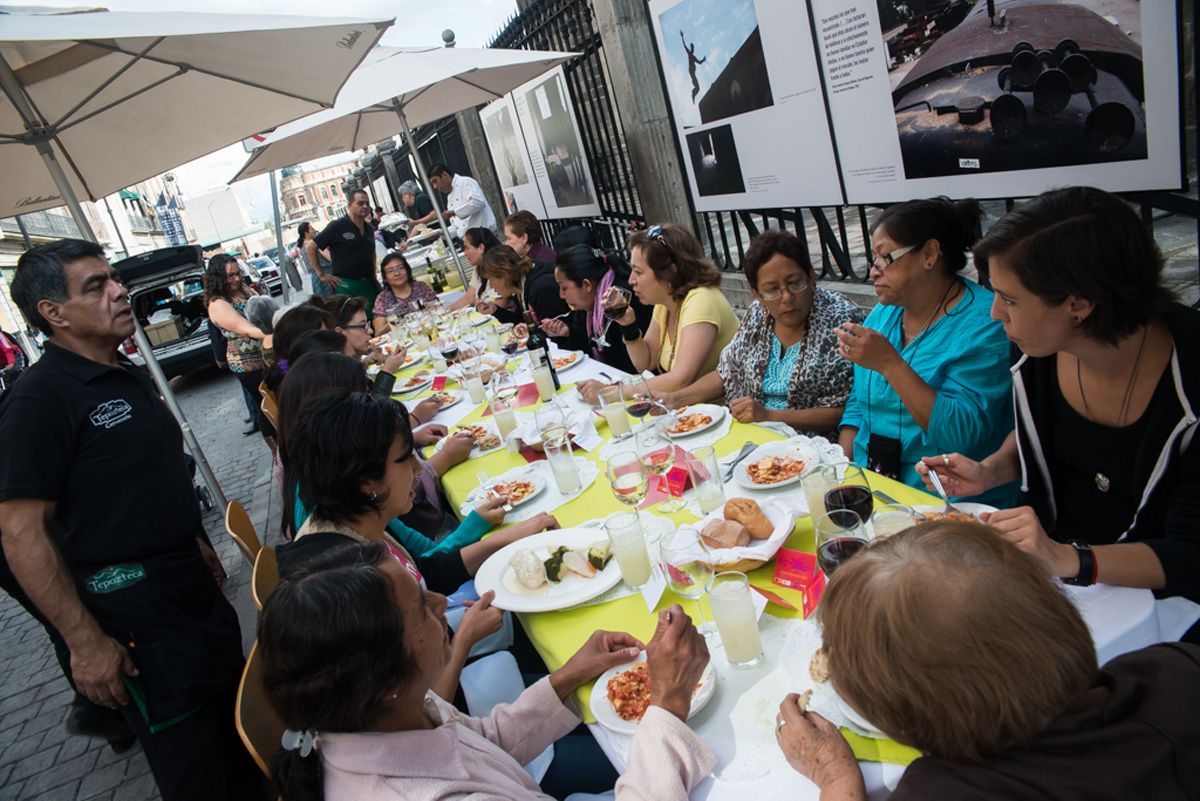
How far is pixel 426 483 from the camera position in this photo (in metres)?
3.37

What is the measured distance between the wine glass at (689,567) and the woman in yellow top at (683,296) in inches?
81.7

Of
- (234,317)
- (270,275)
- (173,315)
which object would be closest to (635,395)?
(234,317)

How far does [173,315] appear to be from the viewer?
12617 mm

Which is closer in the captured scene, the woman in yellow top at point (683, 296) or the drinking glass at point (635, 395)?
the drinking glass at point (635, 395)

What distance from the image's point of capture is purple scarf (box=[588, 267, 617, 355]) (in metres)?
5.01

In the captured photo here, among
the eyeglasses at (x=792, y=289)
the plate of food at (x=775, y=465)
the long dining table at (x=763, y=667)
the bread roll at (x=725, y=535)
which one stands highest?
the eyeglasses at (x=792, y=289)

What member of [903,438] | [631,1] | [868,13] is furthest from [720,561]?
[631,1]

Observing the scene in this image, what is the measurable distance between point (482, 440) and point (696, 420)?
1138mm

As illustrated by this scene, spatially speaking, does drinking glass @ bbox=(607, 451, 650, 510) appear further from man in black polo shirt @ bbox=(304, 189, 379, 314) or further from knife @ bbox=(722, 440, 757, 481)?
man in black polo shirt @ bbox=(304, 189, 379, 314)

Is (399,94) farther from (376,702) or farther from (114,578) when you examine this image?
(376,702)

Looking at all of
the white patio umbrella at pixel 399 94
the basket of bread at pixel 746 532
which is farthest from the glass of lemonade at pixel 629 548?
the white patio umbrella at pixel 399 94

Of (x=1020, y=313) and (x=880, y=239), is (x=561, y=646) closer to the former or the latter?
(x=1020, y=313)

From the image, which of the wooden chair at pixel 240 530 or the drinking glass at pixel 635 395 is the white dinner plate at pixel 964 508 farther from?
the wooden chair at pixel 240 530

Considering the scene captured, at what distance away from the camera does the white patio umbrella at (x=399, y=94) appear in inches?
249
